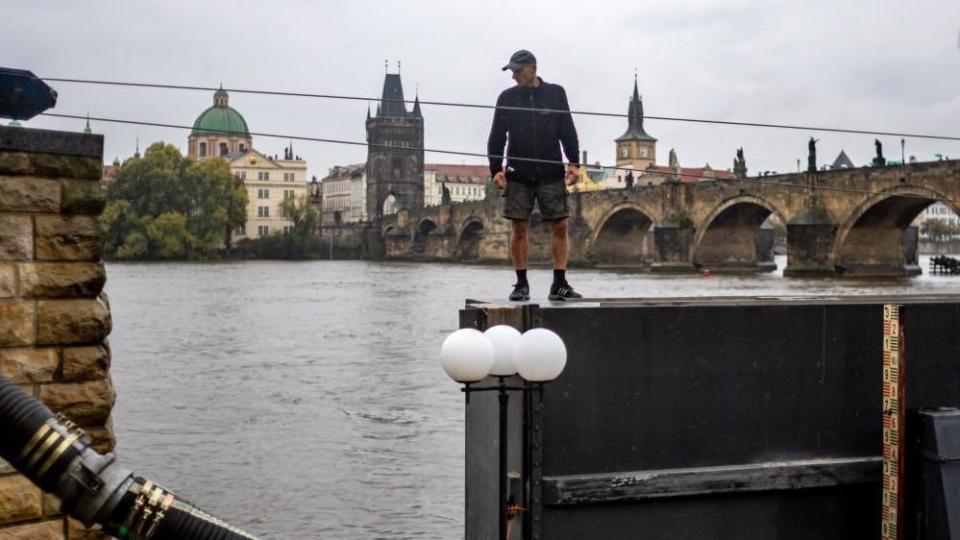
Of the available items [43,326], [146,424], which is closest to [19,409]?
[43,326]

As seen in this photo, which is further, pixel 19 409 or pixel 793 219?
pixel 793 219

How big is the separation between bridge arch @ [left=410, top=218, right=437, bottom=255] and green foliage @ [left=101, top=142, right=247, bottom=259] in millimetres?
15756

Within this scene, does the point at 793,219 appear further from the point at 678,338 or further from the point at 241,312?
the point at 678,338

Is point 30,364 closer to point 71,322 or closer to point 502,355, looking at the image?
point 71,322

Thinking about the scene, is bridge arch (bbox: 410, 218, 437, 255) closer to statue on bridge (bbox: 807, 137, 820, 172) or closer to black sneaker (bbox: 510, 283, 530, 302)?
statue on bridge (bbox: 807, 137, 820, 172)

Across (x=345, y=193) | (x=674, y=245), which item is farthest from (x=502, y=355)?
(x=345, y=193)

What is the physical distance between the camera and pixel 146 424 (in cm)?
1082

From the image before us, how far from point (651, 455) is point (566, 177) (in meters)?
1.60

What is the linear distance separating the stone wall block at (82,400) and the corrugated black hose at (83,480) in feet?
6.49

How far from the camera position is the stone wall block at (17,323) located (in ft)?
14.0

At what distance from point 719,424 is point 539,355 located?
4.25 ft

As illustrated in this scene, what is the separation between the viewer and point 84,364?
443cm

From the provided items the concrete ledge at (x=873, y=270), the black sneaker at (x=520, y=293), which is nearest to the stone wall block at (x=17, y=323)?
the black sneaker at (x=520, y=293)

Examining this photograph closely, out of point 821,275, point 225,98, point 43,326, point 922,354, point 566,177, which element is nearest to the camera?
point 43,326
